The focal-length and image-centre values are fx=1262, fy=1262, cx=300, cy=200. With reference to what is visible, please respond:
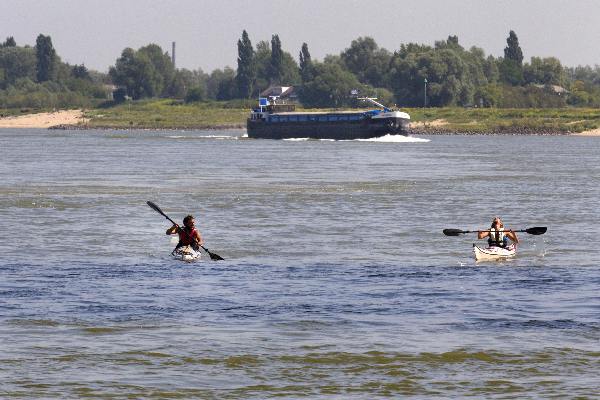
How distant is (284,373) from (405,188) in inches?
1912

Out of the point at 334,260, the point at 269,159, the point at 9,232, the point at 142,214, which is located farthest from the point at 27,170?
the point at 334,260

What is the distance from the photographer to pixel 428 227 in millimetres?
47719

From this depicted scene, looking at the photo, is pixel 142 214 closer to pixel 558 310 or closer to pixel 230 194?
pixel 230 194

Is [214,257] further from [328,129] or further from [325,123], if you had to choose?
[325,123]

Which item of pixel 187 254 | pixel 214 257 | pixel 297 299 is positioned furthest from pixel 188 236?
pixel 297 299

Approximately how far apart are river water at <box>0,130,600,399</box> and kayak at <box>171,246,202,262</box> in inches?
17.8

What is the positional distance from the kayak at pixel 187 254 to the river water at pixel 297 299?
1.49 feet

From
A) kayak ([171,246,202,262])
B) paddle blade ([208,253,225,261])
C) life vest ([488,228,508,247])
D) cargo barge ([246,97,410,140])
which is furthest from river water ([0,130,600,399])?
cargo barge ([246,97,410,140])

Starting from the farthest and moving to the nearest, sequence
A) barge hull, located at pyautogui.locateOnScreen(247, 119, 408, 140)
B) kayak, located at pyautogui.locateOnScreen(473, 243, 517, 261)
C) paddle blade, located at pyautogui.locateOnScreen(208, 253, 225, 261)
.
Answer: barge hull, located at pyautogui.locateOnScreen(247, 119, 408, 140) < paddle blade, located at pyautogui.locateOnScreen(208, 253, 225, 261) < kayak, located at pyautogui.locateOnScreen(473, 243, 517, 261)

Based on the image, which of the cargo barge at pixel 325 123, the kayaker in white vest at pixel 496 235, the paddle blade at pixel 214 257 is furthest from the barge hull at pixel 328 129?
the paddle blade at pixel 214 257

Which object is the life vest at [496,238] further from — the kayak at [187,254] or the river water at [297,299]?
the kayak at [187,254]

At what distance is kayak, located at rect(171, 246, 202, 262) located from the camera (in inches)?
1421

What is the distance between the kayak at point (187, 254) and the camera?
3609cm

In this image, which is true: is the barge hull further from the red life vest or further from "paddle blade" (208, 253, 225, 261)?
the red life vest
